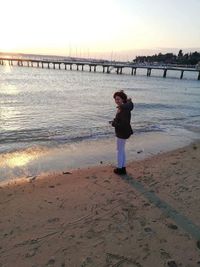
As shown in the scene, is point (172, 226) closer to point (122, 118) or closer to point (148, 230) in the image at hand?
point (148, 230)

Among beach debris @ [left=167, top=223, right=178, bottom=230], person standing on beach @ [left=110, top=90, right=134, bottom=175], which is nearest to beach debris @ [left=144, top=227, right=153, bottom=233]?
beach debris @ [left=167, top=223, right=178, bottom=230]

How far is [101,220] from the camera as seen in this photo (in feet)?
16.7

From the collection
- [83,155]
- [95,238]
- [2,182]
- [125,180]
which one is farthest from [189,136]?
[95,238]

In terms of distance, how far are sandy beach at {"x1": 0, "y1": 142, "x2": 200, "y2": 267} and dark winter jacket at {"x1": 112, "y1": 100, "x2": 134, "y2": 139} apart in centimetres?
108

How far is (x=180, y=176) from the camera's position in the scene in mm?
7492

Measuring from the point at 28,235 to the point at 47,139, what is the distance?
25.5ft

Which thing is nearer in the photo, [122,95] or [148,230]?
[148,230]

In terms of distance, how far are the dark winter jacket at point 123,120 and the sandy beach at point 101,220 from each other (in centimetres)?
108

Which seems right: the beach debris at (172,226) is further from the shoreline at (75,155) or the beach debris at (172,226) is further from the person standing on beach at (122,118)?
the shoreline at (75,155)

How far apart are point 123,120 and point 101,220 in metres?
2.46

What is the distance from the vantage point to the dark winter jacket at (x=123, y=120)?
22.1 ft

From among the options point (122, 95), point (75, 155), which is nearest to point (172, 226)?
point (122, 95)

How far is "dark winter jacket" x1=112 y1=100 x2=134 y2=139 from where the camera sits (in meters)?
6.73

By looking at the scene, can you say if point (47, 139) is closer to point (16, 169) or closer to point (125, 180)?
point (16, 169)
